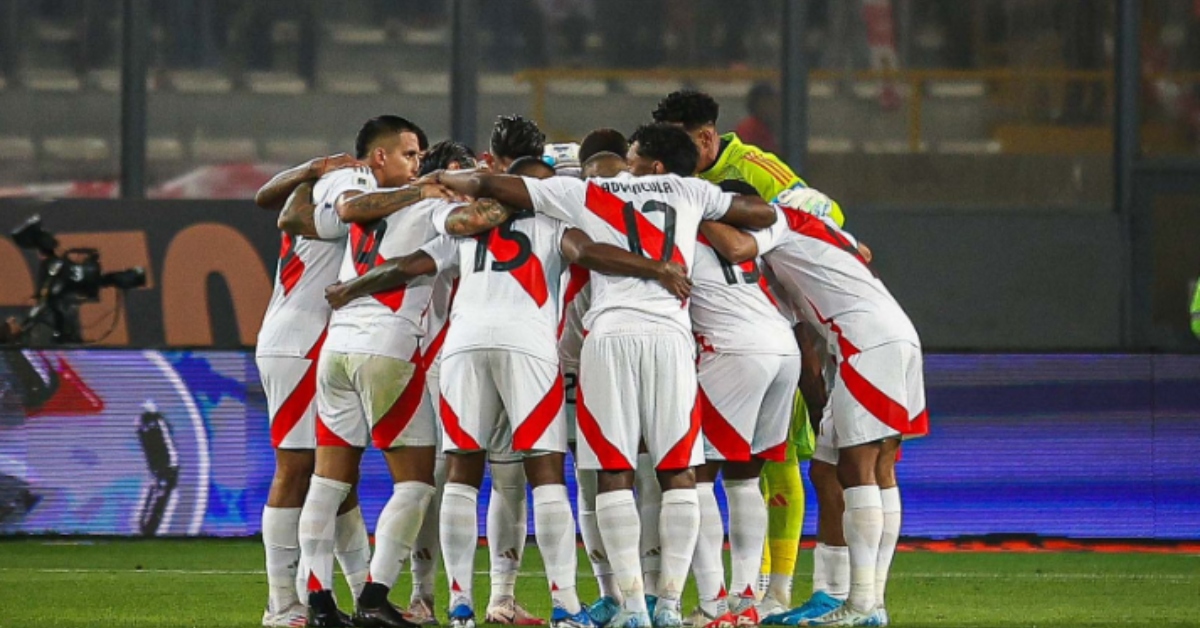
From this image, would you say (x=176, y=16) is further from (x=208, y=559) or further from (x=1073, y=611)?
(x=1073, y=611)

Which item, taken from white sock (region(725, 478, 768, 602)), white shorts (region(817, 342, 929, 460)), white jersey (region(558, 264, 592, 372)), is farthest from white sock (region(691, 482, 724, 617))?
white jersey (region(558, 264, 592, 372))

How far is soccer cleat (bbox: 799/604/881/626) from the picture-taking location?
7.57 meters

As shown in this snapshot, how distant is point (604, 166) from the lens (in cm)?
745

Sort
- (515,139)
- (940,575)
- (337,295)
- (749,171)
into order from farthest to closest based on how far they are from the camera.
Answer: (940,575) < (749,171) < (515,139) < (337,295)

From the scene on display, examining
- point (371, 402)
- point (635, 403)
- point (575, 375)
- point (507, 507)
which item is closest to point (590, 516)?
point (507, 507)

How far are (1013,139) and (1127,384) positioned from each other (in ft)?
16.0

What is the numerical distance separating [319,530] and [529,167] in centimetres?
155

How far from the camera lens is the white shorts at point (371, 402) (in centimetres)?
738

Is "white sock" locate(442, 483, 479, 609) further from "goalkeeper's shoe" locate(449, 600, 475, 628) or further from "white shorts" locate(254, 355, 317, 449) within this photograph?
"white shorts" locate(254, 355, 317, 449)

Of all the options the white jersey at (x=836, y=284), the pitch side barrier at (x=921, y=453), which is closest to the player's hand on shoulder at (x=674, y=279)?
the white jersey at (x=836, y=284)

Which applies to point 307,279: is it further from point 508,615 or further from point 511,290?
point 508,615

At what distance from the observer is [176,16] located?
1572 cm

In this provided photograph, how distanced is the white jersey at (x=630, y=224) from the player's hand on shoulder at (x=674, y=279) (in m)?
0.03

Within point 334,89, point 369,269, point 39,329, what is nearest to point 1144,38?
point 334,89
